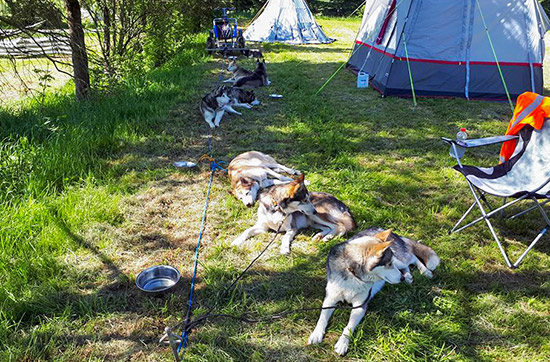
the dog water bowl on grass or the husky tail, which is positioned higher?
the dog water bowl on grass

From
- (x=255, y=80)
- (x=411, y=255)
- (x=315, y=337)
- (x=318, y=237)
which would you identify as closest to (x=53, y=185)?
(x=318, y=237)

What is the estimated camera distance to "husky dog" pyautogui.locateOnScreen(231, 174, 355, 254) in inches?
129

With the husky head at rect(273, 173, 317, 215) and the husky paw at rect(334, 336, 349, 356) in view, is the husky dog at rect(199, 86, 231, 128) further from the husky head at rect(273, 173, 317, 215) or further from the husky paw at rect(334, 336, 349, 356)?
the husky paw at rect(334, 336, 349, 356)

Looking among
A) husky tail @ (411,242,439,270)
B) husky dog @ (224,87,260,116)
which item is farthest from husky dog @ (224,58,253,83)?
husky tail @ (411,242,439,270)

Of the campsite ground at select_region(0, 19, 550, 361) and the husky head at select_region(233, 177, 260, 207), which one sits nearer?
the campsite ground at select_region(0, 19, 550, 361)

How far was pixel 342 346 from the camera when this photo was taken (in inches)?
87.8

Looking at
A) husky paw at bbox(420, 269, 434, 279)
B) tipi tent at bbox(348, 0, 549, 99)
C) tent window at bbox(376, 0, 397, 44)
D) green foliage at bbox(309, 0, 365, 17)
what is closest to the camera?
husky paw at bbox(420, 269, 434, 279)

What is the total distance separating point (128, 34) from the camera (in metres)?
10.3

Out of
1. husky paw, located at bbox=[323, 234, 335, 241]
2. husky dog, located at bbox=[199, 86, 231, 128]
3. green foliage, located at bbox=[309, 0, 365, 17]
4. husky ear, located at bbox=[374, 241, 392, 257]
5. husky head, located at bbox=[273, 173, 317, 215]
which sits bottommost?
husky paw, located at bbox=[323, 234, 335, 241]

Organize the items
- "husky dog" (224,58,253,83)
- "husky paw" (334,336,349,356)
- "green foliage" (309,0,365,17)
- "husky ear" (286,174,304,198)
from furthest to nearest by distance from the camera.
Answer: "green foliage" (309,0,365,17) → "husky dog" (224,58,253,83) → "husky ear" (286,174,304,198) → "husky paw" (334,336,349,356)

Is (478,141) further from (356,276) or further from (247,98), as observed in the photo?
(247,98)

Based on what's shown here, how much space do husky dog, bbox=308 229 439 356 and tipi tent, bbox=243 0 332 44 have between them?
13725 mm

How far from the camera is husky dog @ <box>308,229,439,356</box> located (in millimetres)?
2303

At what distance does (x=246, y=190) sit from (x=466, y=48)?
5.97m
